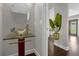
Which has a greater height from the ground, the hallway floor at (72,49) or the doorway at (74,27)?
the doorway at (74,27)

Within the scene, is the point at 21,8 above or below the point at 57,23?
above

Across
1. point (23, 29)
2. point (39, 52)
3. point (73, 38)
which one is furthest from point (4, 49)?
point (73, 38)

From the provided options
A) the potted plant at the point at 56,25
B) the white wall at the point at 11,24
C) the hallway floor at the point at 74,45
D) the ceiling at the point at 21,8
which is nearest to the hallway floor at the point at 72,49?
the hallway floor at the point at 74,45

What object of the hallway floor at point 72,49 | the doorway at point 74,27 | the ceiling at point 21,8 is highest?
the ceiling at point 21,8

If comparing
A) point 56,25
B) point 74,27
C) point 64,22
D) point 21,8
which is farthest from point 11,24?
point 74,27

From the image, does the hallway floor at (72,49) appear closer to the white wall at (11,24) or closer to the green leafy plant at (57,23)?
the green leafy plant at (57,23)

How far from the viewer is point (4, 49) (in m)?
1.49

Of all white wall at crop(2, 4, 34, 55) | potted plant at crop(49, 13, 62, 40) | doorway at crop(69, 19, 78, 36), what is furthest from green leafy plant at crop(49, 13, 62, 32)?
white wall at crop(2, 4, 34, 55)

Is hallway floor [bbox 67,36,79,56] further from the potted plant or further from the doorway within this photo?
the potted plant

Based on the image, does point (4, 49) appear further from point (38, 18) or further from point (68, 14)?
point (68, 14)

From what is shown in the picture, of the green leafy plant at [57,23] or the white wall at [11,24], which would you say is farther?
the white wall at [11,24]

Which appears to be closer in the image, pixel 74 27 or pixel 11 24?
pixel 74 27

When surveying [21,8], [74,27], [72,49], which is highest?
[21,8]

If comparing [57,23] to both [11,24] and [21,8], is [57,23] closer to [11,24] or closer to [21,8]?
[21,8]
